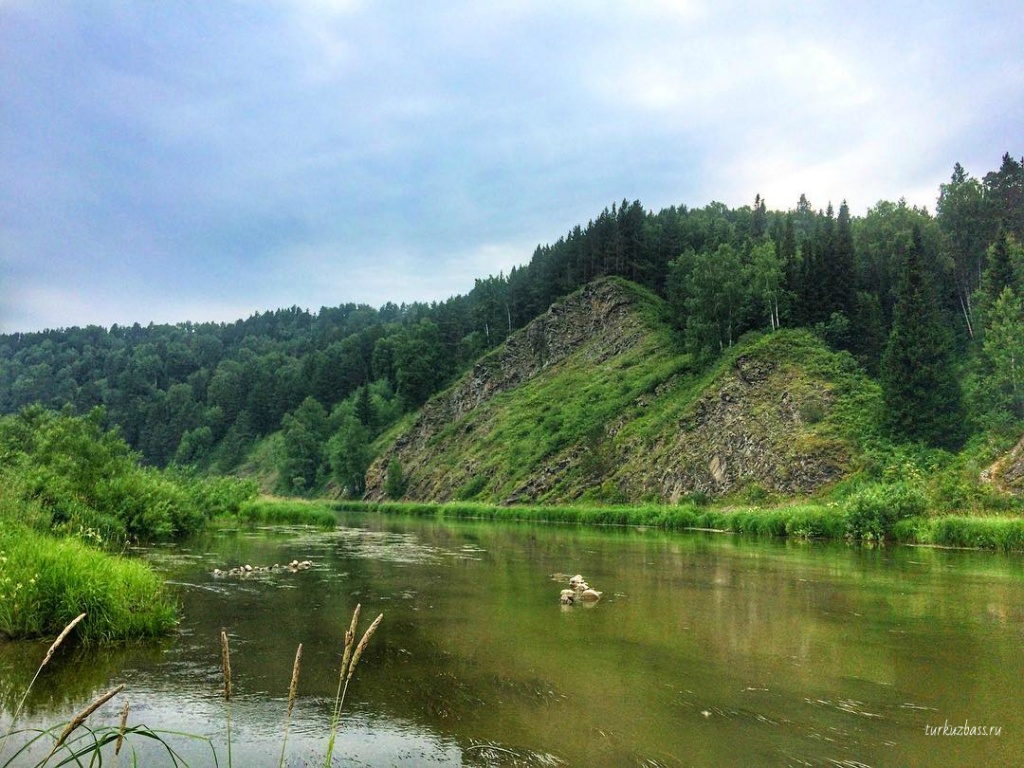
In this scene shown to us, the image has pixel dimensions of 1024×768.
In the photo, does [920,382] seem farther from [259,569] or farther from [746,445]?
[259,569]

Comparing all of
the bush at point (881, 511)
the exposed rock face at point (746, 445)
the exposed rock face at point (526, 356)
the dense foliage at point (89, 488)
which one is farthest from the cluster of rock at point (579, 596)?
the exposed rock face at point (526, 356)

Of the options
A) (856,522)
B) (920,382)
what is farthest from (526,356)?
(856,522)

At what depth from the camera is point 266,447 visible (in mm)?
155625

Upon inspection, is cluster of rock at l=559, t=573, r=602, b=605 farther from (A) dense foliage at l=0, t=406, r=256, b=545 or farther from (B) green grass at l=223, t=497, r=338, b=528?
(B) green grass at l=223, t=497, r=338, b=528

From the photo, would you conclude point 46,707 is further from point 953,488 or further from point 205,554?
point 953,488

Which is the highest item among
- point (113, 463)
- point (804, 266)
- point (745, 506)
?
point (804, 266)

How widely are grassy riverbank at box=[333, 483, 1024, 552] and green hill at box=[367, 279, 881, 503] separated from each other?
7.06m

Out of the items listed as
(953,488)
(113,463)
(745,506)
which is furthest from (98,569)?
(745,506)

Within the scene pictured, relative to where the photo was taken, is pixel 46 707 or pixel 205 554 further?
pixel 205 554

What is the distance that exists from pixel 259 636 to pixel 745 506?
50078 millimetres

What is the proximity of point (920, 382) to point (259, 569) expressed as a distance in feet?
175

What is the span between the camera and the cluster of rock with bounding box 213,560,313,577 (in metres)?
22.1

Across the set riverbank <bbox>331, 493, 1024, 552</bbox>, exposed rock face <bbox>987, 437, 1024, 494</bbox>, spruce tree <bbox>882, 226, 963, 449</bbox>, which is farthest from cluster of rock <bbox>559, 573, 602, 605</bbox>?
spruce tree <bbox>882, 226, 963, 449</bbox>

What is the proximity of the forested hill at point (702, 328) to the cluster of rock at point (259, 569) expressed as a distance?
50.0 metres
